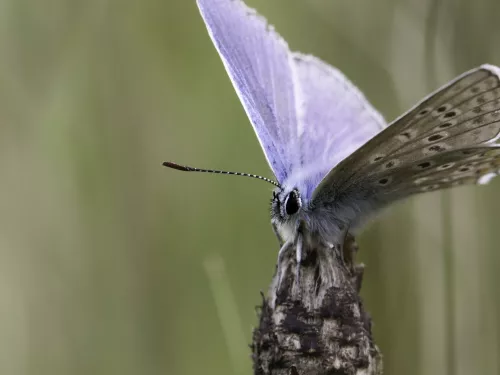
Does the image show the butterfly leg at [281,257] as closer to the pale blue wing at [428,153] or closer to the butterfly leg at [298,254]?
the butterfly leg at [298,254]

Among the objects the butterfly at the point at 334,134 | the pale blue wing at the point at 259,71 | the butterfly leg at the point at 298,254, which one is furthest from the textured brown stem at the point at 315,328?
the pale blue wing at the point at 259,71

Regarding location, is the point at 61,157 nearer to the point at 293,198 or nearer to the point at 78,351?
the point at 78,351

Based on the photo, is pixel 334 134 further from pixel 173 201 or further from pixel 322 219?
pixel 173 201

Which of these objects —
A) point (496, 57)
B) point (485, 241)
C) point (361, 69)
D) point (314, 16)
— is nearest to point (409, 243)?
point (485, 241)

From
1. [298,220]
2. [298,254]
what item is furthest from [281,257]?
[298,220]

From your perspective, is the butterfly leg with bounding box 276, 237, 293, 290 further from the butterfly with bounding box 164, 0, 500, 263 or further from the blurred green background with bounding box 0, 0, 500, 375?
the blurred green background with bounding box 0, 0, 500, 375
